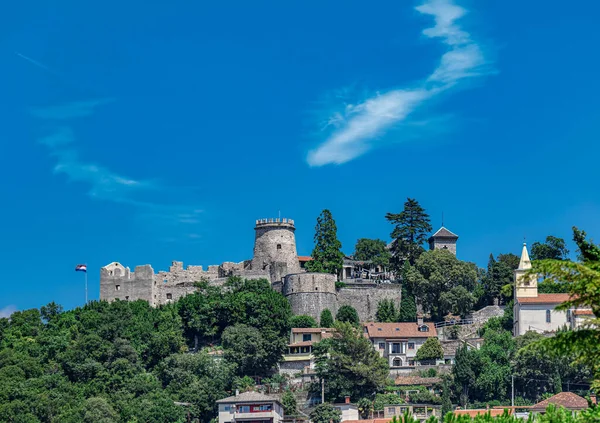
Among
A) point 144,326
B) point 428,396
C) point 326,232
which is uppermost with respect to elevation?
point 326,232

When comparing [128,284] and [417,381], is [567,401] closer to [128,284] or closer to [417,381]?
[417,381]

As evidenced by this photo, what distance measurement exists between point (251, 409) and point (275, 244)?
28084 mm

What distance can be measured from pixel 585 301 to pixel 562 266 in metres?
0.92

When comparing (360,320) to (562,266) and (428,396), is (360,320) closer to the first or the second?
(428,396)

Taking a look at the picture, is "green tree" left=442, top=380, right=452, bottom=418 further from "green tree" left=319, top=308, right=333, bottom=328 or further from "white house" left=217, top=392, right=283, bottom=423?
"green tree" left=319, top=308, right=333, bottom=328

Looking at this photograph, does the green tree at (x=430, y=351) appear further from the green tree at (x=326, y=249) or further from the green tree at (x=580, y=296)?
the green tree at (x=580, y=296)

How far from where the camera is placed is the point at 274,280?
95.9 metres

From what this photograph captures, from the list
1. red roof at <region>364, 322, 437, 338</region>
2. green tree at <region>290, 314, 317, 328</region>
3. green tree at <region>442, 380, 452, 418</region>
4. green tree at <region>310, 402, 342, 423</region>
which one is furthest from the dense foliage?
green tree at <region>442, 380, 452, 418</region>

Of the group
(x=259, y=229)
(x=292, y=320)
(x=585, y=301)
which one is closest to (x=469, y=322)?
(x=292, y=320)

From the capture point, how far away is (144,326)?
280 feet

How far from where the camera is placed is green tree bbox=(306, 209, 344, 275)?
3772 inches

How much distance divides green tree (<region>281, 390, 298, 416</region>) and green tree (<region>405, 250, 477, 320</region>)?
18.8 meters

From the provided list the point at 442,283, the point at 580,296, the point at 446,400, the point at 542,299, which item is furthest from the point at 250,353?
the point at 580,296

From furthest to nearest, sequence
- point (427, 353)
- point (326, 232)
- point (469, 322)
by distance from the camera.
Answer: point (326, 232) → point (469, 322) → point (427, 353)
